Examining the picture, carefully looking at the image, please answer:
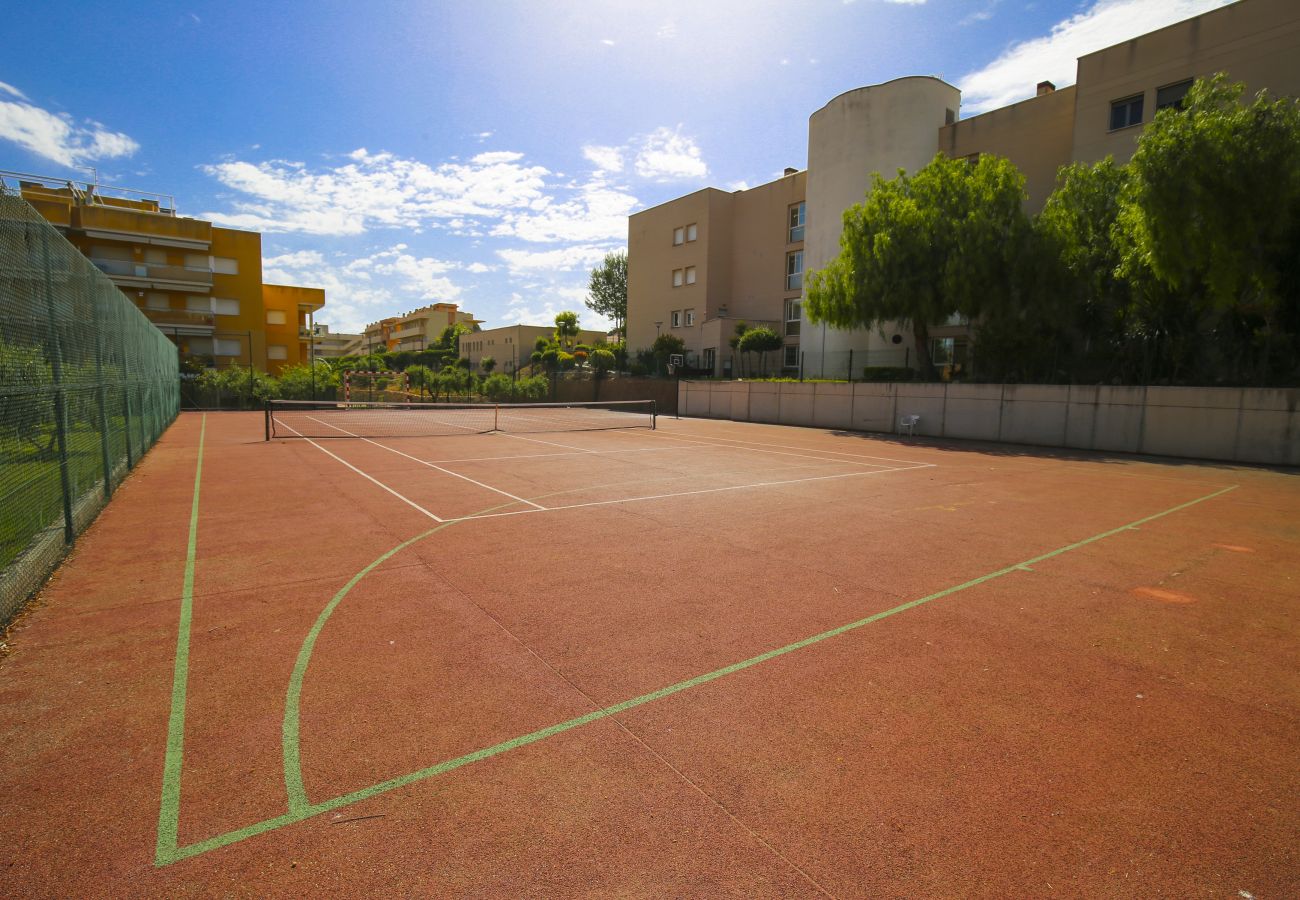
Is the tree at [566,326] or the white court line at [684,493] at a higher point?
the tree at [566,326]

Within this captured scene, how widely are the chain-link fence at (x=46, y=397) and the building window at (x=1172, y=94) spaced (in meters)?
34.9

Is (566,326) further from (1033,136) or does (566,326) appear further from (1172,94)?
(1172,94)

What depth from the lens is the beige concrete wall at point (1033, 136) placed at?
31250 mm

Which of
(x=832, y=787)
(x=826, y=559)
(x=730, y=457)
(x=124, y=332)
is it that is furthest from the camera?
(x=730, y=457)

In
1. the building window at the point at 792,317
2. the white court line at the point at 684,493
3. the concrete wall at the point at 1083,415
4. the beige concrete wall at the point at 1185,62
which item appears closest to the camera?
the white court line at the point at 684,493

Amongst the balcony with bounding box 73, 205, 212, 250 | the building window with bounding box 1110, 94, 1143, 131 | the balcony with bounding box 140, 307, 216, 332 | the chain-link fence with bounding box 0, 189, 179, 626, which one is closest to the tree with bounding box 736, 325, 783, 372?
the building window with bounding box 1110, 94, 1143, 131

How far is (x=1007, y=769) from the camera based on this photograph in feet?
11.4

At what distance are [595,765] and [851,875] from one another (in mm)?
1366

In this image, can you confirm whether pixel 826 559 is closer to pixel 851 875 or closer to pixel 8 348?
pixel 851 875

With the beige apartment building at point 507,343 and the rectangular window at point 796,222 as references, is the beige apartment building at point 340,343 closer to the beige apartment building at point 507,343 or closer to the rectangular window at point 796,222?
the beige apartment building at point 507,343

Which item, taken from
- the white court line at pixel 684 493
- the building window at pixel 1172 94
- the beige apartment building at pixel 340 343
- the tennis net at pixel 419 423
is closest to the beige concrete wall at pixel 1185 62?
Result: the building window at pixel 1172 94

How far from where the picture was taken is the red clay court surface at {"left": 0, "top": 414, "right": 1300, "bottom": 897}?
9.18 feet

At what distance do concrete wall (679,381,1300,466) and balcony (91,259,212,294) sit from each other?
49235 mm

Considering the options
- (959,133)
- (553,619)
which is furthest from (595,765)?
(959,133)
